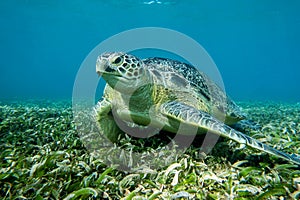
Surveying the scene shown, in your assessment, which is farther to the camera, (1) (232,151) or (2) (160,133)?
(2) (160,133)

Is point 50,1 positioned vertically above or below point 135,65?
above

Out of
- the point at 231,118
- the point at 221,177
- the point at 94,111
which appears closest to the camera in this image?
the point at 221,177

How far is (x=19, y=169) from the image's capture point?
247 centimetres

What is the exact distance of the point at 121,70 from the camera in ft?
10.5

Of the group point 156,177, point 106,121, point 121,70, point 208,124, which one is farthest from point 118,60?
point 156,177

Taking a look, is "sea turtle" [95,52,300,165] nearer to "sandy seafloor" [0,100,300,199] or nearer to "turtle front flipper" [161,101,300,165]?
"turtle front flipper" [161,101,300,165]

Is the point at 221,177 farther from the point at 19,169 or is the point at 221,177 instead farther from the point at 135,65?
the point at 19,169

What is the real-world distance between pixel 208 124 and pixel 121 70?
55.0 inches

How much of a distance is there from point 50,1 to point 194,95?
133 feet

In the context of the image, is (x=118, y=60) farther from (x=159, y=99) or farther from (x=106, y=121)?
(x=106, y=121)

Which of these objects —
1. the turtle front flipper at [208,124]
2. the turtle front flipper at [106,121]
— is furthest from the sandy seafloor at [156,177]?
the turtle front flipper at [106,121]

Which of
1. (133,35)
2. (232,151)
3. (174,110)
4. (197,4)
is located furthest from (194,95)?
(197,4)

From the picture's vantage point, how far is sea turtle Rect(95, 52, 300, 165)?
2.96 meters

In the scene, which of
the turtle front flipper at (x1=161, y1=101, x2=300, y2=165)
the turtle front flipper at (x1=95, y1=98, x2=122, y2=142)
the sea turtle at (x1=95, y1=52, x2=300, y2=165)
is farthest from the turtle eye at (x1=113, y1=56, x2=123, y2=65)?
the turtle front flipper at (x1=161, y1=101, x2=300, y2=165)
